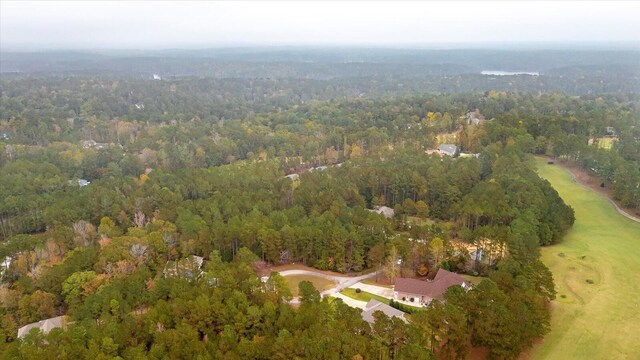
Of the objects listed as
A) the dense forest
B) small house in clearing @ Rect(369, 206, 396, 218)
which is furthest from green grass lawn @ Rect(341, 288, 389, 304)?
small house in clearing @ Rect(369, 206, 396, 218)

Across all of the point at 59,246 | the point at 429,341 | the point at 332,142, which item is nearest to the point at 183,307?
the point at 429,341

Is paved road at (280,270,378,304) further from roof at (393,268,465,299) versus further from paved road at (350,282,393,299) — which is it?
roof at (393,268,465,299)

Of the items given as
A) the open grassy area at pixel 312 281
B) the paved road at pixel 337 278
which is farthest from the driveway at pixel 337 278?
the open grassy area at pixel 312 281

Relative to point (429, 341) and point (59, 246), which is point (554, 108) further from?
point (59, 246)

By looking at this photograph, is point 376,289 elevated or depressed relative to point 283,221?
depressed

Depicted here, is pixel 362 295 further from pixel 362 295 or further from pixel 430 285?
pixel 430 285

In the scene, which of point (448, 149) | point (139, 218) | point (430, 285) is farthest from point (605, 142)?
point (139, 218)
